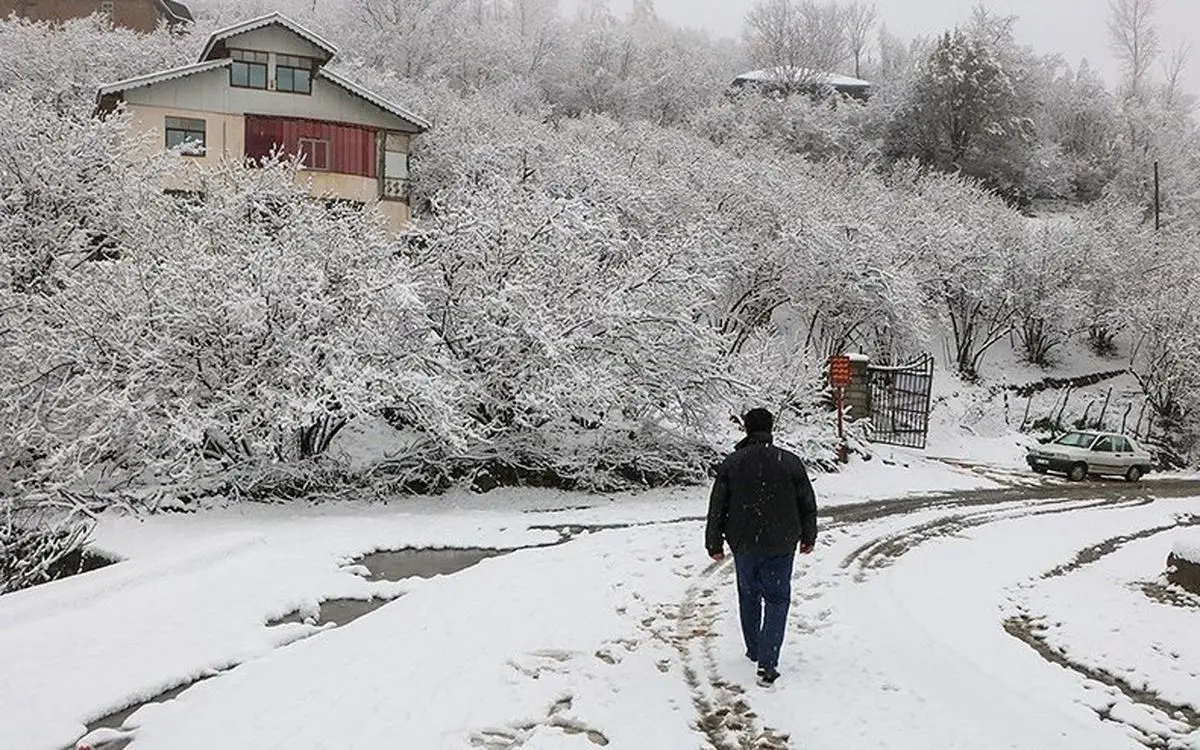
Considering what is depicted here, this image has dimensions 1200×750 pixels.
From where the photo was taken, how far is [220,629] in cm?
844

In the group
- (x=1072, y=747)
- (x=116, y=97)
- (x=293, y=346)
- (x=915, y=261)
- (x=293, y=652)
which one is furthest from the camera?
(x=915, y=261)

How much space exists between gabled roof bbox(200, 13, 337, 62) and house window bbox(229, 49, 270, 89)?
2.26ft

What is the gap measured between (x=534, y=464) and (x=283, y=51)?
820 inches

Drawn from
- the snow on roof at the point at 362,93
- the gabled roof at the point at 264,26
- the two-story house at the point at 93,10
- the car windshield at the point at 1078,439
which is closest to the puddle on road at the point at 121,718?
the car windshield at the point at 1078,439

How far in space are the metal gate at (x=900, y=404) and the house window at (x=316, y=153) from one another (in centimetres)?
1908

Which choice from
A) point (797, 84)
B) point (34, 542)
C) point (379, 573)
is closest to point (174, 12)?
point (797, 84)

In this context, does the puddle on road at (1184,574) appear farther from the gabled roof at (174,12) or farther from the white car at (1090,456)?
the gabled roof at (174,12)

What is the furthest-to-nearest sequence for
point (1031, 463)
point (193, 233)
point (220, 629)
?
1. point (1031, 463)
2. point (193, 233)
3. point (220, 629)

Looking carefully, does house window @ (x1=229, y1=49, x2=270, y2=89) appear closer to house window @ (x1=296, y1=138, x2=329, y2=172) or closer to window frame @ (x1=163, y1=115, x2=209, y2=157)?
window frame @ (x1=163, y1=115, x2=209, y2=157)

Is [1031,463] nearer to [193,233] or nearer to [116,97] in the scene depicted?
[193,233]

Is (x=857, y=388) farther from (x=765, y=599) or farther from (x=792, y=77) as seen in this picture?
(x=792, y=77)

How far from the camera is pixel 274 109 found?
32094mm

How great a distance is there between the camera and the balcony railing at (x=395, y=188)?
33312 millimetres

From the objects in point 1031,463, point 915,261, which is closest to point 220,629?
point 1031,463
